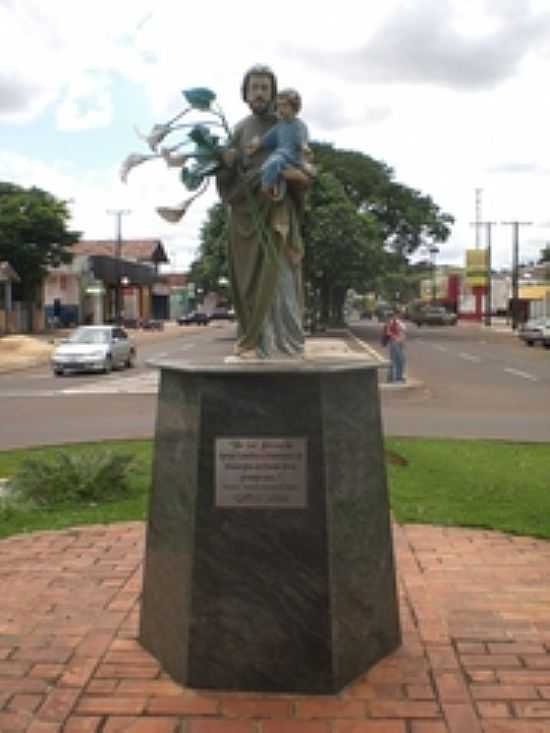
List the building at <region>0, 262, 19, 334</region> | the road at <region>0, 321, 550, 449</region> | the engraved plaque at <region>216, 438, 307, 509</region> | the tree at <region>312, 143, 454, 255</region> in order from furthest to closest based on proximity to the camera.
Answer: the tree at <region>312, 143, 454, 255</region>, the building at <region>0, 262, 19, 334</region>, the road at <region>0, 321, 550, 449</region>, the engraved plaque at <region>216, 438, 307, 509</region>

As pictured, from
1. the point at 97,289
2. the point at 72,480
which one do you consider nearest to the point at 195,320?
the point at 97,289

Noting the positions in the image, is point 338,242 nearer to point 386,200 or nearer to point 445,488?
point 386,200

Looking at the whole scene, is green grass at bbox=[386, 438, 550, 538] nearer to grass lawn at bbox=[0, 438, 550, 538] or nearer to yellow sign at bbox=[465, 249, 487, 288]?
grass lawn at bbox=[0, 438, 550, 538]

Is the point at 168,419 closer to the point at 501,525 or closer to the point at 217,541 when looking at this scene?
the point at 217,541

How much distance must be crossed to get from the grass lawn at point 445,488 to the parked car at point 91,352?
13482 millimetres

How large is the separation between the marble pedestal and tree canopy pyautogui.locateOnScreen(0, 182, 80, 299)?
136 ft

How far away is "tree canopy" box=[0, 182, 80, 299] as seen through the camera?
43688mm

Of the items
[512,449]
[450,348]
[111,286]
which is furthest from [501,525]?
[111,286]

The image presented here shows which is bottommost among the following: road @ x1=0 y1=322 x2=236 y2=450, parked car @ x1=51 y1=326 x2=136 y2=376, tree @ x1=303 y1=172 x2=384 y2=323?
road @ x1=0 y1=322 x2=236 y2=450

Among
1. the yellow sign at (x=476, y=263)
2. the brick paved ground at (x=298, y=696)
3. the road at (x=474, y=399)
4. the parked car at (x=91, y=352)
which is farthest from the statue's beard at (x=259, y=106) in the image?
the yellow sign at (x=476, y=263)

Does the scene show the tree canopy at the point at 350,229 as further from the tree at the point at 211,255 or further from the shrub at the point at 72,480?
the shrub at the point at 72,480

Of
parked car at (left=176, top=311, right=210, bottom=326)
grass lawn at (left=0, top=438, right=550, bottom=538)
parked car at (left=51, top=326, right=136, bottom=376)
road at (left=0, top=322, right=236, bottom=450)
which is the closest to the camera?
grass lawn at (left=0, top=438, right=550, bottom=538)

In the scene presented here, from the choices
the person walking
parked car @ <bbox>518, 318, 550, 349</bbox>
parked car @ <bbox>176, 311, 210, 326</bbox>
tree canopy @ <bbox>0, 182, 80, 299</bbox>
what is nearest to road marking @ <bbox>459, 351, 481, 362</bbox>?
parked car @ <bbox>518, 318, 550, 349</bbox>

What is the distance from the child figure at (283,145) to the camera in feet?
15.4
